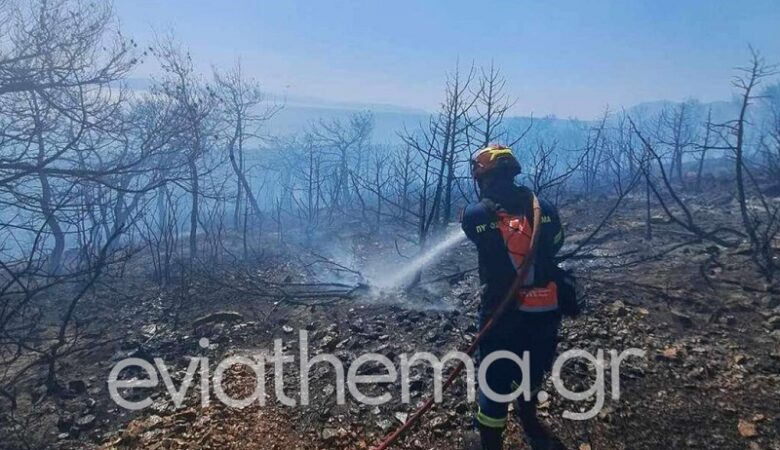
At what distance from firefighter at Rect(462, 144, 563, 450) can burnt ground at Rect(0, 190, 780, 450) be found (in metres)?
0.67

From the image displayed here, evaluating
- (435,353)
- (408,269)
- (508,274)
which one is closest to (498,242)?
(508,274)

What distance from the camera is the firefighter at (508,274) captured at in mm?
2826

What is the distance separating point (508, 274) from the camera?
9.32 feet

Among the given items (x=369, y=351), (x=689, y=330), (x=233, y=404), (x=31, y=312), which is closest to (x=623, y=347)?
(x=689, y=330)

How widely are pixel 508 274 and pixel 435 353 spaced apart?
2.14 metres

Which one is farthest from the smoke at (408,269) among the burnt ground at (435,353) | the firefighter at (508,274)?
the firefighter at (508,274)

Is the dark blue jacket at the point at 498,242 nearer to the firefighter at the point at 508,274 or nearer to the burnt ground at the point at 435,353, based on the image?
the firefighter at the point at 508,274

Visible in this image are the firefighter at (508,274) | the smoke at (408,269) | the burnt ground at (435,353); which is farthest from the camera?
the smoke at (408,269)

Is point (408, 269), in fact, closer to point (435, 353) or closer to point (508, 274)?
point (435, 353)

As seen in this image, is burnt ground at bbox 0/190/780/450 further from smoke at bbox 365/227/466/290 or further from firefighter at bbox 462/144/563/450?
firefighter at bbox 462/144/563/450

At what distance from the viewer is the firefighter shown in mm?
2826

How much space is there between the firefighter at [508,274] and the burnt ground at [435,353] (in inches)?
26.3

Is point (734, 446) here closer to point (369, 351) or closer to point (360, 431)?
point (360, 431)

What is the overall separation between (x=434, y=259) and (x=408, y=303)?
2906 mm
